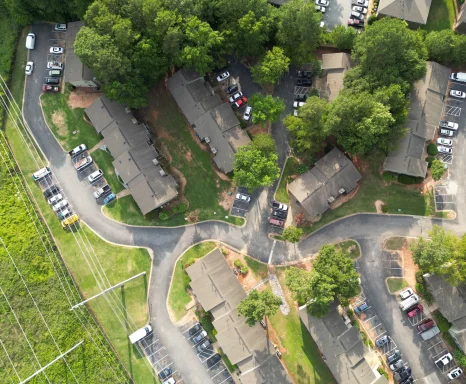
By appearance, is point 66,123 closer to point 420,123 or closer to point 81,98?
point 81,98

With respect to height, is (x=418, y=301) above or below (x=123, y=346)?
above

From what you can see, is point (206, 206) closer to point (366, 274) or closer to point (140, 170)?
point (140, 170)

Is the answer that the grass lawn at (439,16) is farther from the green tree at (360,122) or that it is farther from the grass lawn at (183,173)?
the grass lawn at (183,173)

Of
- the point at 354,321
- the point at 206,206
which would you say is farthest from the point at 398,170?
the point at 206,206

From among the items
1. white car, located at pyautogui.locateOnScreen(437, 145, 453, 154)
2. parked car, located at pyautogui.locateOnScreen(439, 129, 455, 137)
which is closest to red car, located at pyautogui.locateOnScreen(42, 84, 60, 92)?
white car, located at pyautogui.locateOnScreen(437, 145, 453, 154)

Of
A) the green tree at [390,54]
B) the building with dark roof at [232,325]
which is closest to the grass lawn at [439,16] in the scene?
the green tree at [390,54]

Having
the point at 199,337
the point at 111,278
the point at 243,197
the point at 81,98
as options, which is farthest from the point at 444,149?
the point at 81,98

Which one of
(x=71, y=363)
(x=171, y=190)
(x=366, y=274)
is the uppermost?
(x=171, y=190)

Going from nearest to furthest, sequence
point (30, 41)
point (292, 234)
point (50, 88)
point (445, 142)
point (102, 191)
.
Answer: point (292, 234) < point (445, 142) < point (102, 191) < point (50, 88) < point (30, 41)
